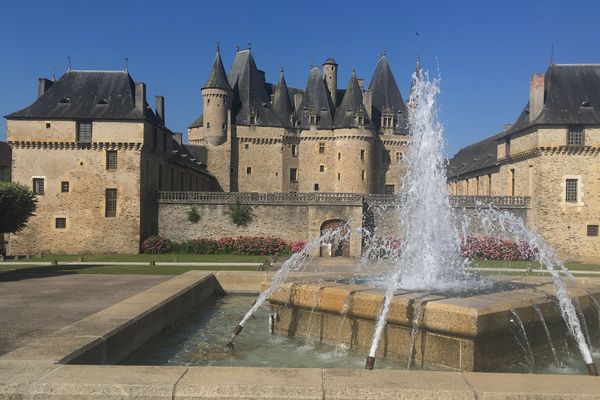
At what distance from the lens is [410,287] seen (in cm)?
1173

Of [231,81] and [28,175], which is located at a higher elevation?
[231,81]

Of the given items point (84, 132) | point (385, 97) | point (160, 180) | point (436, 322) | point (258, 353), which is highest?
point (385, 97)

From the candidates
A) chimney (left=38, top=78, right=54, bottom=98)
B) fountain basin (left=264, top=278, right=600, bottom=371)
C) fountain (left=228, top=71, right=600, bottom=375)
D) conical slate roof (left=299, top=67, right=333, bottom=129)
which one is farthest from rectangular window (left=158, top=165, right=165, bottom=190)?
fountain basin (left=264, top=278, right=600, bottom=371)

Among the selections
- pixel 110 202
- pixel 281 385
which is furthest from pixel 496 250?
pixel 281 385

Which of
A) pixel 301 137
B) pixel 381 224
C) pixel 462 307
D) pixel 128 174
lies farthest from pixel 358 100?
pixel 462 307

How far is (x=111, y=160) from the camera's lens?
121 feet

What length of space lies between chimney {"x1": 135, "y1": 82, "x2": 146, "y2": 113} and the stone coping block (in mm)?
33821

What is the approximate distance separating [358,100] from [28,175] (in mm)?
32518

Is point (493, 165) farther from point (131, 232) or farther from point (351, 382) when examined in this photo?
point (351, 382)

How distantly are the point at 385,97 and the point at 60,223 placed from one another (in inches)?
1464

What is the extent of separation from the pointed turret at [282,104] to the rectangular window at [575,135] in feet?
93.7

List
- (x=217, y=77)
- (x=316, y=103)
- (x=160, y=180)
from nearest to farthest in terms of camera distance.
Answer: (x=160, y=180) < (x=217, y=77) < (x=316, y=103)

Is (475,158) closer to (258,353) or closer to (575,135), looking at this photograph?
(575,135)

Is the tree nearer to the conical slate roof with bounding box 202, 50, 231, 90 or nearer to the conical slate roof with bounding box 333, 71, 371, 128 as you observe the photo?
the conical slate roof with bounding box 202, 50, 231, 90
